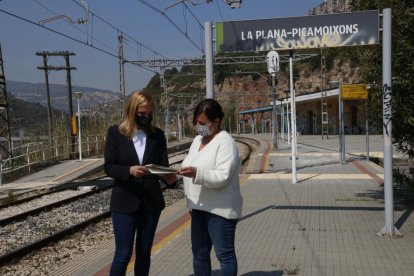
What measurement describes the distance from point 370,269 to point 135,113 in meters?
3.02

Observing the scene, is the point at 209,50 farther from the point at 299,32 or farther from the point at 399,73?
the point at 399,73

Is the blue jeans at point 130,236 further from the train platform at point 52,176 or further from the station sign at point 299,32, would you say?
the train platform at point 52,176

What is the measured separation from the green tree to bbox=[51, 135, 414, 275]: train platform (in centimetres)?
135

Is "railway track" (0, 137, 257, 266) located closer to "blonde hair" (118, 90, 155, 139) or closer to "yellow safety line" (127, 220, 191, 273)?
"yellow safety line" (127, 220, 191, 273)

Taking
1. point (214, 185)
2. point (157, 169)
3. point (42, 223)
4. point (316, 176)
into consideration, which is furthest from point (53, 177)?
point (214, 185)

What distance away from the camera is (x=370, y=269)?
5.73 m

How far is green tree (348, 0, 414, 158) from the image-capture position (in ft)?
23.8

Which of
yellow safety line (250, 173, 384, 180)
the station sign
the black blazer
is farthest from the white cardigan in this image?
yellow safety line (250, 173, 384, 180)

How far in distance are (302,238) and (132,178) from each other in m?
3.59

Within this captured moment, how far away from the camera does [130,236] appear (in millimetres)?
4379

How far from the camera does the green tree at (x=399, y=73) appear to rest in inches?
286

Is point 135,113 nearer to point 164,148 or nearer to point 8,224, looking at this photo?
point 164,148

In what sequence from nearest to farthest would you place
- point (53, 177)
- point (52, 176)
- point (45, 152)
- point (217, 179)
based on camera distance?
point (217, 179) → point (53, 177) → point (52, 176) → point (45, 152)

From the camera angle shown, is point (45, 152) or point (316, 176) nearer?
point (316, 176)
